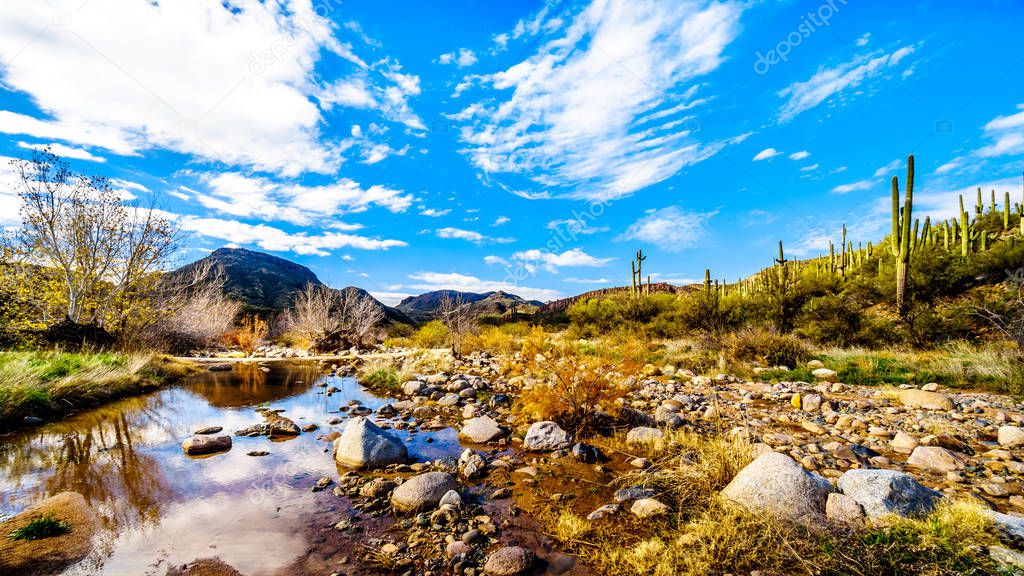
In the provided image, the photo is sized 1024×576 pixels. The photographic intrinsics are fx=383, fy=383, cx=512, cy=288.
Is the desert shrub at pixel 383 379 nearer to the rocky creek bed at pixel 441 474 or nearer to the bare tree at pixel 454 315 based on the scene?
the rocky creek bed at pixel 441 474

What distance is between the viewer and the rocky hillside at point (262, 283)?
159ft

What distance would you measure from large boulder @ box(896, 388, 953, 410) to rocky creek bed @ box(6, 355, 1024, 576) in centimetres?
3

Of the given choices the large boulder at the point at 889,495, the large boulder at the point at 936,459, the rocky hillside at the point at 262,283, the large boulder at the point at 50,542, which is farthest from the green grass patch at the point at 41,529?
the rocky hillside at the point at 262,283

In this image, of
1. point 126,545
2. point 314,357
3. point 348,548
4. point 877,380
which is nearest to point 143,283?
point 314,357

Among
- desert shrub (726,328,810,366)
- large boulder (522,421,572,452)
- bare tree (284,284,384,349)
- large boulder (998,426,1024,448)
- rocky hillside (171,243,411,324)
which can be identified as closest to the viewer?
large boulder (998,426,1024,448)

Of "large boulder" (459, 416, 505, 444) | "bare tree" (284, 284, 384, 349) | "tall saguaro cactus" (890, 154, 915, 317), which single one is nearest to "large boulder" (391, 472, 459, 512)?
"large boulder" (459, 416, 505, 444)

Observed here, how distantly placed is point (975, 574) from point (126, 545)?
20.6 ft

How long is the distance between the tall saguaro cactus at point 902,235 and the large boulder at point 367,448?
16.4m

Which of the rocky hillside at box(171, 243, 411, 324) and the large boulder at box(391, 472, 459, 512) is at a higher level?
the rocky hillside at box(171, 243, 411, 324)

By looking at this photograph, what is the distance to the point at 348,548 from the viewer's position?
10.8ft

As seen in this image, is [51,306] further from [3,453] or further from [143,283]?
[3,453]

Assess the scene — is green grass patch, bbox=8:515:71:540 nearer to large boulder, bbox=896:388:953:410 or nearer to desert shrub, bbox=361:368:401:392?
desert shrub, bbox=361:368:401:392

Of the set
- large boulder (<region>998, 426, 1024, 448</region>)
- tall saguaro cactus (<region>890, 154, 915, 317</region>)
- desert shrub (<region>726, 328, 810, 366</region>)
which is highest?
tall saguaro cactus (<region>890, 154, 915, 317</region>)

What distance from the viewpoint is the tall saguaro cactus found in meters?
13.3
